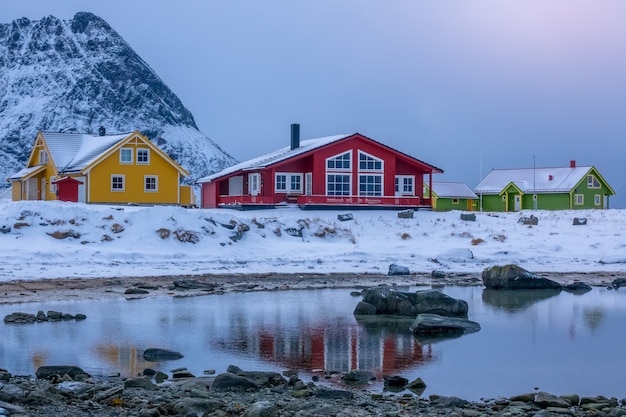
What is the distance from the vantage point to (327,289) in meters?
30.8

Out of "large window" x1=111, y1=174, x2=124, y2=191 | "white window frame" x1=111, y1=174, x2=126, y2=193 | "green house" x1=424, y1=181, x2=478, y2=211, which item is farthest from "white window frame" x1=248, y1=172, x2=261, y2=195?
"green house" x1=424, y1=181, x2=478, y2=211

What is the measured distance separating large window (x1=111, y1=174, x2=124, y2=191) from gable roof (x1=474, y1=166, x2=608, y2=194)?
44419 millimetres

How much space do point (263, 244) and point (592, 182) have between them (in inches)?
2110

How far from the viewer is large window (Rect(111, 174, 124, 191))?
190 ft

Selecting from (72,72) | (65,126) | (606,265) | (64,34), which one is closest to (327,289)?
(606,265)

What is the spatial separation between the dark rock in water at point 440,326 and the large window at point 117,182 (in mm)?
→ 40055

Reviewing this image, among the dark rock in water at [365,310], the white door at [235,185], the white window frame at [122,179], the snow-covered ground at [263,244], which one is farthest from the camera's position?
the white door at [235,185]

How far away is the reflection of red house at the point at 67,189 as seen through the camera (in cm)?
5409

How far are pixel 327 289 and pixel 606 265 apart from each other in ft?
50.9

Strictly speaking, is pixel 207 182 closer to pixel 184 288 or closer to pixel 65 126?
pixel 184 288

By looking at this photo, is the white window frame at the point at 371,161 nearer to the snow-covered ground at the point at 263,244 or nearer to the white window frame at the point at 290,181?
the white window frame at the point at 290,181

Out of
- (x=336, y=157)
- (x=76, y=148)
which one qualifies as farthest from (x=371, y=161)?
(x=76, y=148)

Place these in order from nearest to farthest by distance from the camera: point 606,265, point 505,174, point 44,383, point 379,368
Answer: point 44,383
point 379,368
point 606,265
point 505,174

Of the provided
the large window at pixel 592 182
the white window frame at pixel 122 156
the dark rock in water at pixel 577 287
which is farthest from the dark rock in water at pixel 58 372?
the large window at pixel 592 182
